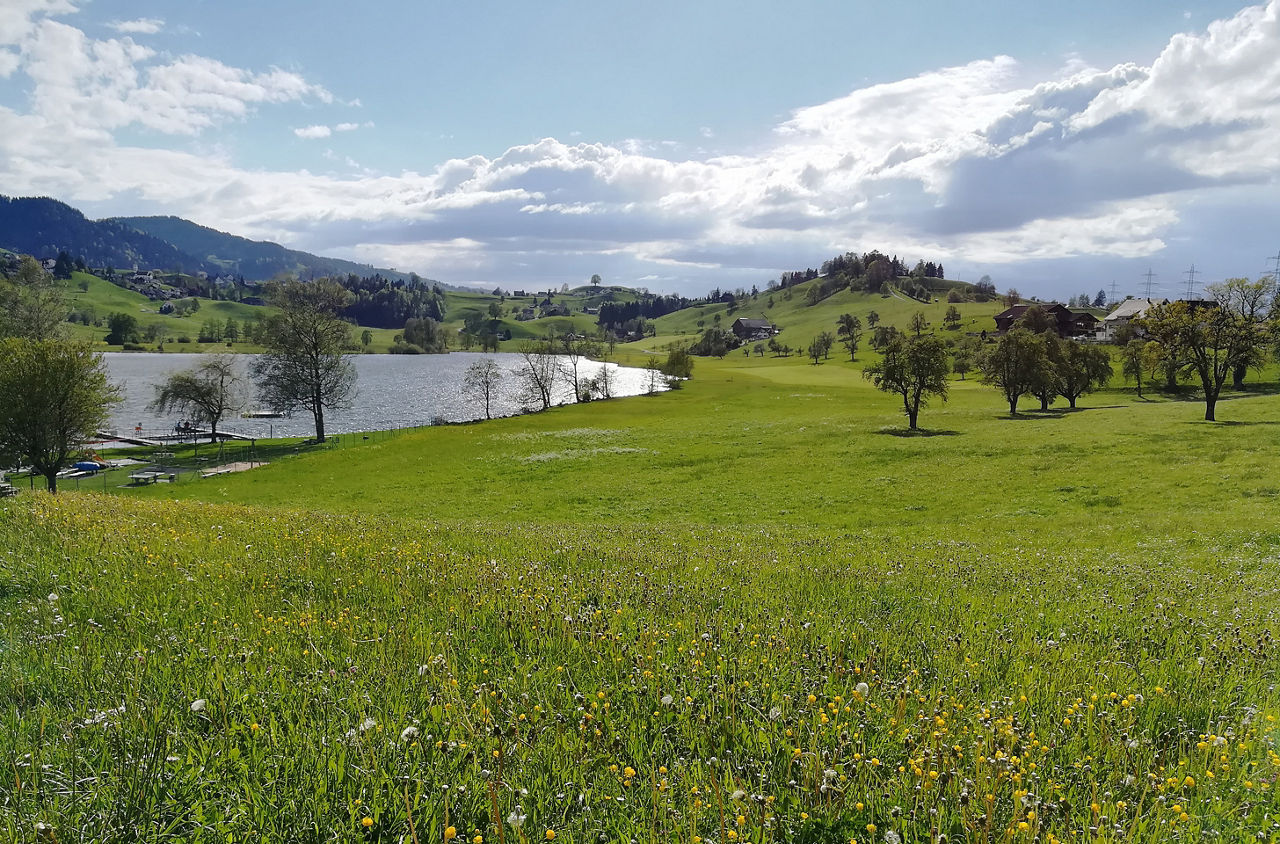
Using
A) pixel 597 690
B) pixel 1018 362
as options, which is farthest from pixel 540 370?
pixel 597 690

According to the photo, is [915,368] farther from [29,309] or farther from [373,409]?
[373,409]

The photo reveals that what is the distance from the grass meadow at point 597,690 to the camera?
3945 mm

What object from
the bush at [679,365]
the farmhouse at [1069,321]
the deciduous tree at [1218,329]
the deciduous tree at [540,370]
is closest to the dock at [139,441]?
the deciduous tree at [540,370]

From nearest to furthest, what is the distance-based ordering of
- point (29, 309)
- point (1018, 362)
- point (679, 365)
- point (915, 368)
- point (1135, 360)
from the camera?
point (915, 368)
point (29, 309)
point (1018, 362)
point (1135, 360)
point (679, 365)

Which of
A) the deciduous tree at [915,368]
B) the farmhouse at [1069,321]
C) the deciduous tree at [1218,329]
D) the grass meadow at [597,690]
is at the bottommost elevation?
the grass meadow at [597,690]

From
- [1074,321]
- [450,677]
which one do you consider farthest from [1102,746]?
[1074,321]

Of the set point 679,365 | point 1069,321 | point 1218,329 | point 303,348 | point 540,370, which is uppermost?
point 1069,321

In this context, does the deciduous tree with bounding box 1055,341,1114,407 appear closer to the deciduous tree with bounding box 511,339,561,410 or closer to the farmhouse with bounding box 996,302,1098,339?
the deciduous tree with bounding box 511,339,561,410

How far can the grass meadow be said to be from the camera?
12.9 ft

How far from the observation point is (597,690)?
5.70m

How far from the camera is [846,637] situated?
7.30 metres

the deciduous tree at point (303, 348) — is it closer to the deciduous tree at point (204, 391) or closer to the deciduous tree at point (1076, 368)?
the deciduous tree at point (204, 391)

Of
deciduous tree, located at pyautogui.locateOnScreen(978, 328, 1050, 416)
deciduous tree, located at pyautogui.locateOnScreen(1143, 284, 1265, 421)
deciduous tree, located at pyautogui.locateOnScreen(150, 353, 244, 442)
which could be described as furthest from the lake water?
deciduous tree, located at pyautogui.locateOnScreen(1143, 284, 1265, 421)

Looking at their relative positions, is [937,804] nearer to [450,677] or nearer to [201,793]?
[450,677]
